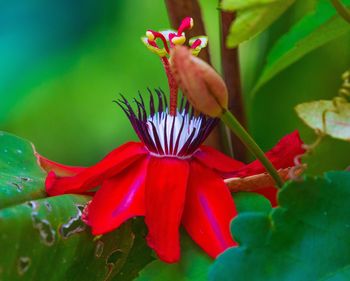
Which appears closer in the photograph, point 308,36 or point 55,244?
point 55,244

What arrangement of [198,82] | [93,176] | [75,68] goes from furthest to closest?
1. [75,68]
2. [93,176]
3. [198,82]

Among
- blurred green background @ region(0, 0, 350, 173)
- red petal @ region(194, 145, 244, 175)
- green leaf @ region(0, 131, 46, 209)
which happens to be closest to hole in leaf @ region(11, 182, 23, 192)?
green leaf @ region(0, 131, 46, 209)

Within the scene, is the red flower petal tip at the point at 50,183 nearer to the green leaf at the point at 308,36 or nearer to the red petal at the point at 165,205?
the red petal at the point at 165,205

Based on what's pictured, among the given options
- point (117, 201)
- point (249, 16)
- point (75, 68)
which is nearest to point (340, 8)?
point (249, 16)

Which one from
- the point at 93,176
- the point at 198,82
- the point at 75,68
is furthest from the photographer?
the point at 75,68

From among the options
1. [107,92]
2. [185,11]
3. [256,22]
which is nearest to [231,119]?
[256,22]

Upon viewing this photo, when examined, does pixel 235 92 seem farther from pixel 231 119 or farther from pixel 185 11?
pixel 231 119

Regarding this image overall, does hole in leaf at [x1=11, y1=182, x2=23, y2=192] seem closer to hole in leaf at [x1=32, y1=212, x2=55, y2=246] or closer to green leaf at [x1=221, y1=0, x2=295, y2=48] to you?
hole in leaf at [x1=32, y1=212, x2=55, y2=246]

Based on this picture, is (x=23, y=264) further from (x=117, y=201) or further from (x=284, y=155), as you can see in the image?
(x=284, y=155)
